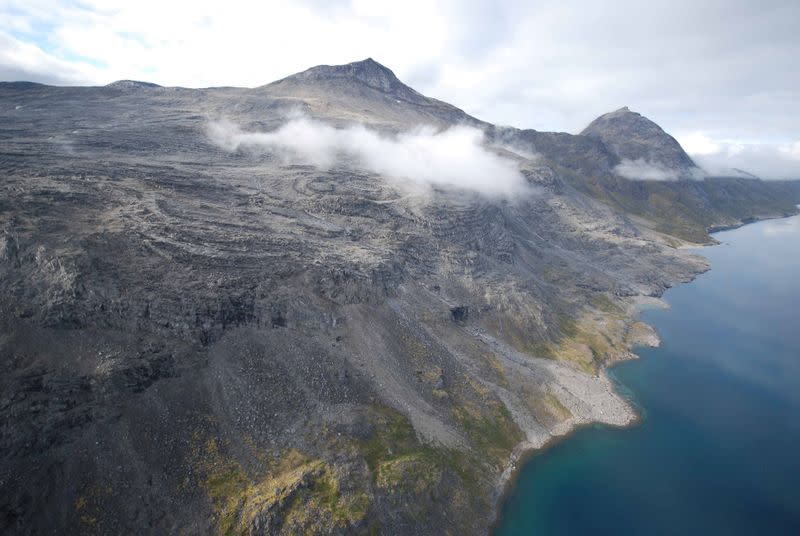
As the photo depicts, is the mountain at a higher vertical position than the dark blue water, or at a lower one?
higher

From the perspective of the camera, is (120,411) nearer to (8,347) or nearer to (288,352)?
(8,347)

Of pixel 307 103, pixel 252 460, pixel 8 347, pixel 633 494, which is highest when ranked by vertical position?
pixel 307 103

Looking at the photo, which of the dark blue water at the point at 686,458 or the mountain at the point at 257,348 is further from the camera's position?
the dark blue water at the point at 686,458

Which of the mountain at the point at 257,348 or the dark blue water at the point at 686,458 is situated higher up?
the mountain at the point at 257,348

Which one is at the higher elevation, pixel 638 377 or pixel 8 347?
pixel 8 347

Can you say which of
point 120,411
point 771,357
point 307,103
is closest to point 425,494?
point 120,411
